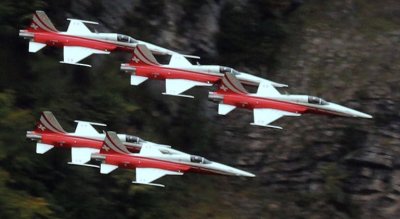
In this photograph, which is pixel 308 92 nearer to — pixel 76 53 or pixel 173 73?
pixel 173 73

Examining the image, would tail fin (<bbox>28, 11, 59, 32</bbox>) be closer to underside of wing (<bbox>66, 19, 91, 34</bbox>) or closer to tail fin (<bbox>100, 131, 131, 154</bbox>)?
underside of wing (<bbox>66, 19, 91, 34</bbox>)

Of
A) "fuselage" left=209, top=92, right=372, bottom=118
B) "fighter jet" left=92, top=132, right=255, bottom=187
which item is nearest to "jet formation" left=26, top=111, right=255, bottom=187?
"fighter jet" left=92, top=132, right=255, bottom=187

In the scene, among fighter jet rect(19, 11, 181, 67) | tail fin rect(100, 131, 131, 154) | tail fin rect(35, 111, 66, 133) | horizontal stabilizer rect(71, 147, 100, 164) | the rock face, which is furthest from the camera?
the rock face

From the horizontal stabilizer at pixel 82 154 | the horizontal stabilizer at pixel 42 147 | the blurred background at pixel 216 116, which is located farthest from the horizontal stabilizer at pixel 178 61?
the blurred background at pixel 216 116

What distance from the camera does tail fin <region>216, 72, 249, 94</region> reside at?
45688 mm

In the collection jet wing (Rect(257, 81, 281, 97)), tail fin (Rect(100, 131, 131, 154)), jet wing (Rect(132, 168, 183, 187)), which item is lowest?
jet wing (Rect(132, 168, 183, 187))

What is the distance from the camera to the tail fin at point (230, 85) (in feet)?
150

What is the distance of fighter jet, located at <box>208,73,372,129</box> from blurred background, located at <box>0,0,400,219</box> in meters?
6.86

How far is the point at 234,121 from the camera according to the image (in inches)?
2201

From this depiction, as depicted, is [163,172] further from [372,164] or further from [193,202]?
[372,164]

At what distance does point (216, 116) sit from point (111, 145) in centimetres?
1123

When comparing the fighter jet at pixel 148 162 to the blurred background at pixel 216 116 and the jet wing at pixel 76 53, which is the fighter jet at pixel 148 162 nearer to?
the jet wing at pixel 76 53

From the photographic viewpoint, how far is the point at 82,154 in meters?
46.2

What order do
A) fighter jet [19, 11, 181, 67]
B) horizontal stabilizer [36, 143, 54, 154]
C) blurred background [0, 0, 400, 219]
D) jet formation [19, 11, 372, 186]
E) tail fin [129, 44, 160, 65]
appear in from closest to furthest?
jet formation [19, 11, 372, 186], tail fin [129, 44, 160, 65], horizontal stabilizer [36, 143, 54, 154], fighter jet [19, 11, 181, 67], blurred background [0, 0, 400, 219]
